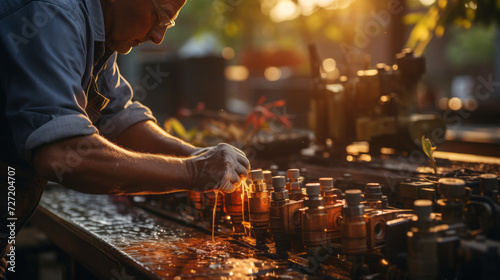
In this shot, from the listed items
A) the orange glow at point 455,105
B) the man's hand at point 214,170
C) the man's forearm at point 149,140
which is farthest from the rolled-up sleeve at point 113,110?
the orange glow at point 455,105

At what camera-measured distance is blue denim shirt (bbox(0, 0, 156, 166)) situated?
1.38 meters

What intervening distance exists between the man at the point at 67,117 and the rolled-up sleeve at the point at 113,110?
44cm

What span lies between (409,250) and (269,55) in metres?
12.0

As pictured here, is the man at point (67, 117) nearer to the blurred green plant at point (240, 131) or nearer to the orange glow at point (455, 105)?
the blurred green plant at point (240, 131)

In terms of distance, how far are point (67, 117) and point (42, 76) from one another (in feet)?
0.49

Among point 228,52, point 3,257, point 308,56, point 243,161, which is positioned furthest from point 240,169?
point 228,52

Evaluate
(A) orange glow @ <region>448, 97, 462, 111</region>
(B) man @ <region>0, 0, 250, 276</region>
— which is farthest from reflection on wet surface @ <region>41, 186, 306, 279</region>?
(A) orange glow @ <region>448, 97, 462, 111</region>

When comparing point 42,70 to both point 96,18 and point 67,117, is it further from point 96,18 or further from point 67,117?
point 96,18

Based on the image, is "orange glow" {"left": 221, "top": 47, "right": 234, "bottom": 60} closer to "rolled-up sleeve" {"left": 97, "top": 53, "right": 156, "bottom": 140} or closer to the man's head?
"rolled-up sleeve" {"left": 97, "top": 53, "right": 156, "bottom": 140}

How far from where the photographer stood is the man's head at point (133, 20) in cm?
177

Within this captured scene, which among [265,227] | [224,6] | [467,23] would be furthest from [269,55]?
[265,227]

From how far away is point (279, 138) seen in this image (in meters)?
2.97

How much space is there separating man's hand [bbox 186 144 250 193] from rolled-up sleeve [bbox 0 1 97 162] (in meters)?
0.36

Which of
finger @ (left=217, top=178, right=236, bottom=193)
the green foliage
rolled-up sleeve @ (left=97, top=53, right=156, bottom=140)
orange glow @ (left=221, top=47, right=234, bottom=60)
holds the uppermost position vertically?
the green foliage
